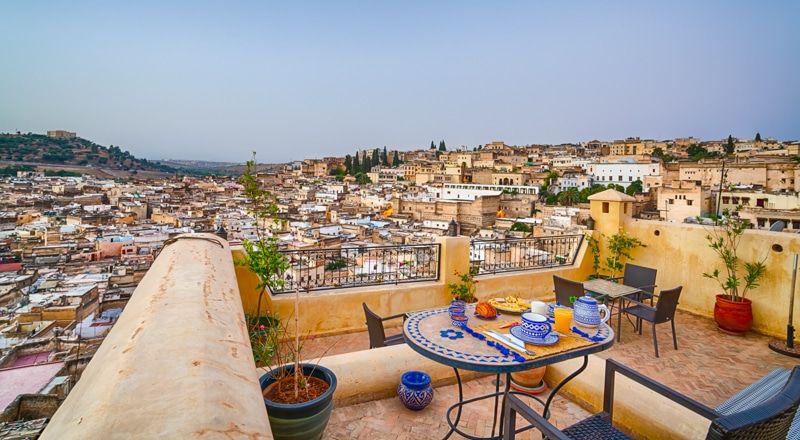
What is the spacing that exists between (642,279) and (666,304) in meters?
1.17

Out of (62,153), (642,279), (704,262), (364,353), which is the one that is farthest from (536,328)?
(62,153)

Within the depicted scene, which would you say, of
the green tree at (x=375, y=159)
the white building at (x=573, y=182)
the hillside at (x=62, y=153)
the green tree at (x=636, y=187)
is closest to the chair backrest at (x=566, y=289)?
the green tree at (x=636, y=187)

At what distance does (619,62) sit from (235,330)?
3687cm

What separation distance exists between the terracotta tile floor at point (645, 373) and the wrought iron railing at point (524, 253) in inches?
63.6

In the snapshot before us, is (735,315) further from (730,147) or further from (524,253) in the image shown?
(730,147)

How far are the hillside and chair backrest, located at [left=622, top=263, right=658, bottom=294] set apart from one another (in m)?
131

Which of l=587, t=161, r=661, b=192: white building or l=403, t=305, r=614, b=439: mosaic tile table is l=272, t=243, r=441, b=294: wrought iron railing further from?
l=587, t=161, r=661, b=192: white building

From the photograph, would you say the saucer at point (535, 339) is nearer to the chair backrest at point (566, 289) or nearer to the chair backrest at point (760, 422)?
the chair backrest at point (760, 422)

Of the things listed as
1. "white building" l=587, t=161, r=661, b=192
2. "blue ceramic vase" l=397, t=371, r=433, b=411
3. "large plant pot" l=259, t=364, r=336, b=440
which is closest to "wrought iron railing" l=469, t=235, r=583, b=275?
"blue ceramic vase" l=397, t=371, r=433, b=411

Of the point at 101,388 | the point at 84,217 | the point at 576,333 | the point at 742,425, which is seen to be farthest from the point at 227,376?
the point at 84,217

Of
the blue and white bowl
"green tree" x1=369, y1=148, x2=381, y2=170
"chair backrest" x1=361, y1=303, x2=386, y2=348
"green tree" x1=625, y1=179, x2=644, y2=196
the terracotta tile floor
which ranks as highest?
"green tree" x1=369, y1=148, x2=381, y2=170

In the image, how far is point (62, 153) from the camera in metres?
104

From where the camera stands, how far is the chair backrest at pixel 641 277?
17.6 ft

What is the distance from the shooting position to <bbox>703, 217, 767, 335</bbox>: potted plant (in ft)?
16.5
